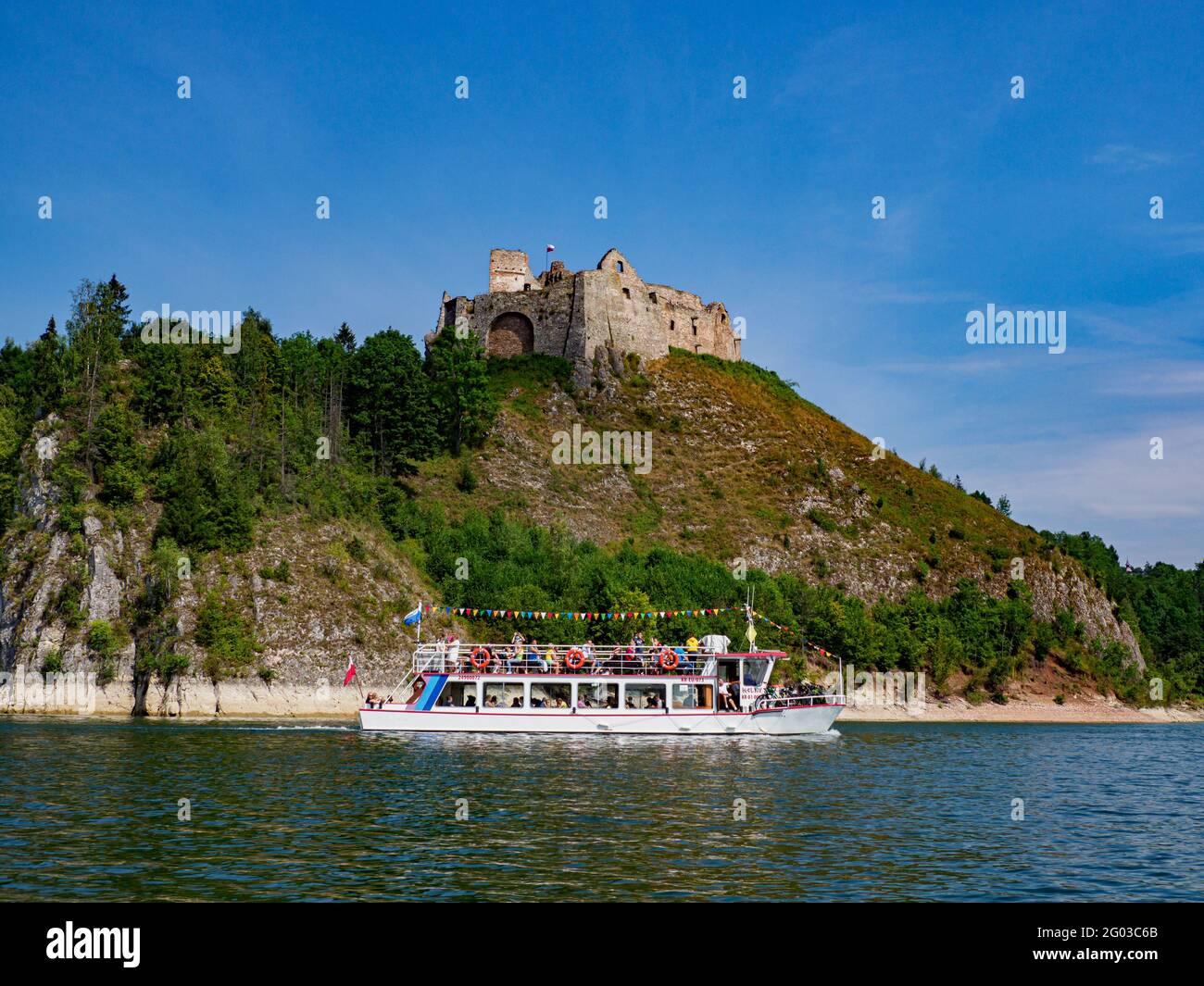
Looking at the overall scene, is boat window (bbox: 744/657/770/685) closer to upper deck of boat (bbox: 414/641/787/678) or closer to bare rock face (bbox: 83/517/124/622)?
upper deck of boat (bbox: 414/641/787/678)

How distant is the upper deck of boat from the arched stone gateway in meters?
78.2

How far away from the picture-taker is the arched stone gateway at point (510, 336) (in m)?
142

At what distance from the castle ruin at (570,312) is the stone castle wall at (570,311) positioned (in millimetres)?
124

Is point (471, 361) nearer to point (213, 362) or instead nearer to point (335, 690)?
point (213, 362)

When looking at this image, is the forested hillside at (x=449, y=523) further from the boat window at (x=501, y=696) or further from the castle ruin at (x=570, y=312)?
the boat window at (x=501, y=696)

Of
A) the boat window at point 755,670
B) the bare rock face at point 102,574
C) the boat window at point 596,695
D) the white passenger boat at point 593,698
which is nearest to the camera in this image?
the white passenger boat at point 593,698

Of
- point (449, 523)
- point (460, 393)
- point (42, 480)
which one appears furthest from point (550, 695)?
point (460, 393)

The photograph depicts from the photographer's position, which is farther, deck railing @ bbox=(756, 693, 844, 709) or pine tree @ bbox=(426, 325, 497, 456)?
pine tree @ bbox=(426, 325, 497, 456)

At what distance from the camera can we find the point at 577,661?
65875mm

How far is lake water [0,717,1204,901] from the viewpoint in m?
23.9

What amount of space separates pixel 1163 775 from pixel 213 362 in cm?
8632

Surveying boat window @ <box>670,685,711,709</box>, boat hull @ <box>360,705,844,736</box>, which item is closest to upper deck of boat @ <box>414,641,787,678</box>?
boat window @ <box>670,685,711,709</box>

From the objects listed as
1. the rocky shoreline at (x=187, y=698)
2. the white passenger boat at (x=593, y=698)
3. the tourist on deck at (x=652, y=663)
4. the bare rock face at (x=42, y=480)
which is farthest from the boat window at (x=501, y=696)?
the bare rock face at (x=42, y=480)
